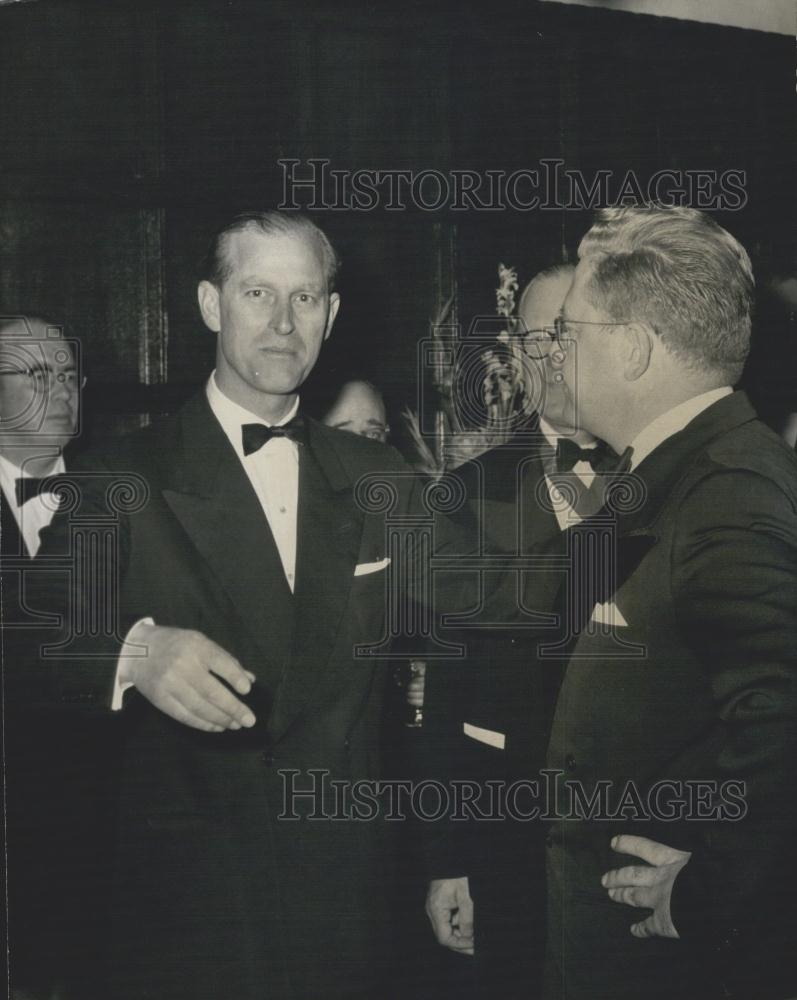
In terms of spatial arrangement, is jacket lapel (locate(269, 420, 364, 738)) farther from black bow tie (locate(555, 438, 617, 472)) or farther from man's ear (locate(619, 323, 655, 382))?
man's ear (locate(619, 323, 655, 382))

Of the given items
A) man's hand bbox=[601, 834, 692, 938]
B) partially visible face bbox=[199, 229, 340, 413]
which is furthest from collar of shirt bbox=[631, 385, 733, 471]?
man's hand bbox=[601, 834, 692, 938]

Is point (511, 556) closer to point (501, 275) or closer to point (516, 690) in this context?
point (516, 690)

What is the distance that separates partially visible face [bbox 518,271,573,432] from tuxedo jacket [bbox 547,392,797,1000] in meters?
0.24

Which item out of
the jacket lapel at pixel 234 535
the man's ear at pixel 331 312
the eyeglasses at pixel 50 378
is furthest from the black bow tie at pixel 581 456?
the eyeglasses at pixel 50 378

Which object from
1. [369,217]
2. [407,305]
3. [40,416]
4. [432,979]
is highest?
[369,217]

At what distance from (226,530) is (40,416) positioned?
1.77ft

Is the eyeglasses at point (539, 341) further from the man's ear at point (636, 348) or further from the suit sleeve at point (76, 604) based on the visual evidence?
the suit sleeve at point (76, 604)

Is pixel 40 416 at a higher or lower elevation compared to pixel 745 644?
Result: higher

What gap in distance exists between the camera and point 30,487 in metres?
2.51

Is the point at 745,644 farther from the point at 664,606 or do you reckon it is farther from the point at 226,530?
the point at 226,530

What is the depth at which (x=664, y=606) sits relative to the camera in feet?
7.90

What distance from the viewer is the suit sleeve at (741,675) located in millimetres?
2387

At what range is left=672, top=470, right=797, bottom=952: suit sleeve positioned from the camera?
2.39 metres

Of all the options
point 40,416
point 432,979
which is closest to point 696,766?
point 432,979
